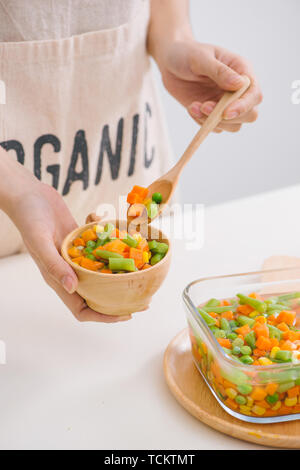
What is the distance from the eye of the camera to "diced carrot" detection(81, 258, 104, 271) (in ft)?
3.18

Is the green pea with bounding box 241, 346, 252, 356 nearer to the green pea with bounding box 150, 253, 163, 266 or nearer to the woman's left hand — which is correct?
the green pea with bounding box 150, 253, 163, 266

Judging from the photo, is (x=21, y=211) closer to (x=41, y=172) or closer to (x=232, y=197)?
(x=41, y=172)

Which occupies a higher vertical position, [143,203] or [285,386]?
[143,203]

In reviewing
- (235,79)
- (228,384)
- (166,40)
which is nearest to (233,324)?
(228,384)

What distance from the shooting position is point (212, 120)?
122cm

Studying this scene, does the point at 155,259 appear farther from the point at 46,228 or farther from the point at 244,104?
the point at 244,104

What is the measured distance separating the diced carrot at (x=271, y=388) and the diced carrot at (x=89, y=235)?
43 centimetres

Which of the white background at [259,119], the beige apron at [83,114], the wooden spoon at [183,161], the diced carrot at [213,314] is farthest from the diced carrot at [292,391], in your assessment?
the white background at [259,119]

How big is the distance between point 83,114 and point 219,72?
386 millimetres

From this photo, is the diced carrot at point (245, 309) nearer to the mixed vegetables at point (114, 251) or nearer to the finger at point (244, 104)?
the mixed vegetables at point (114, 251)

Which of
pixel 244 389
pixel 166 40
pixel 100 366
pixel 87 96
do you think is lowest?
pixel 100 366

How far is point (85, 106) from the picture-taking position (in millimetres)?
1450

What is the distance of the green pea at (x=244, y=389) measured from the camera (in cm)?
86
